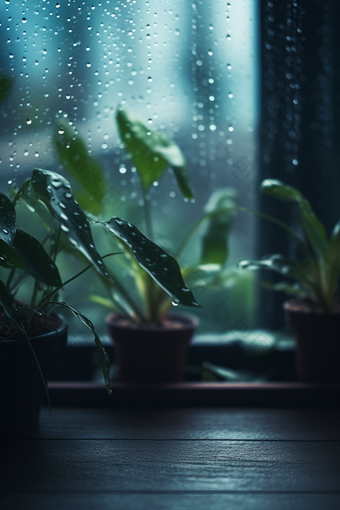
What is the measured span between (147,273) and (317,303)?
0.36 m

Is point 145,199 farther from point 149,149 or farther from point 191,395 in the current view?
point 191,395

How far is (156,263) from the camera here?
568 mm

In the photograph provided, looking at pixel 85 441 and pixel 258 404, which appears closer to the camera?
pixel 85 441

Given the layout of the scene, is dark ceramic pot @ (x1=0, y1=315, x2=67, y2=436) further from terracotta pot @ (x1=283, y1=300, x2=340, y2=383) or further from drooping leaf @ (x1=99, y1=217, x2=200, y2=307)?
terracotta pot @ (x1=283, y1=300, x2=340, y2=383)

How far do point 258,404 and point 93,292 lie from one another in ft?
1.42

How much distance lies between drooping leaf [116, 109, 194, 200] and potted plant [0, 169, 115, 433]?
0.66 ft

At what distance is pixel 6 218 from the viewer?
54 centimetres

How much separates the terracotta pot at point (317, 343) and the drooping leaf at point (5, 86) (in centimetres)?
62

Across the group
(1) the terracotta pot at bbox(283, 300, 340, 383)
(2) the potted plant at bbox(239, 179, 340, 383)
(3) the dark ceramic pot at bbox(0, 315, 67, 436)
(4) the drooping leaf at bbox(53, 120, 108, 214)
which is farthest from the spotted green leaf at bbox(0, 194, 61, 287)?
(1) the terracotta pot at bbox(283, 300, 340, 383)

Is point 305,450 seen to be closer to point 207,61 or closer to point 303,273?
point 303,273

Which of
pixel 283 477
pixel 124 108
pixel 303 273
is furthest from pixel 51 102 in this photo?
pixel 283 477

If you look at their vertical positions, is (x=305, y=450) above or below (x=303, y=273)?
below

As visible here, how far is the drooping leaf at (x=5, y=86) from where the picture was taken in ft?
2.34

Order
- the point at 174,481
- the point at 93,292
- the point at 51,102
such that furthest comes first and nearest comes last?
the point at 93,292
the point at 51,102
the point at 174,481
